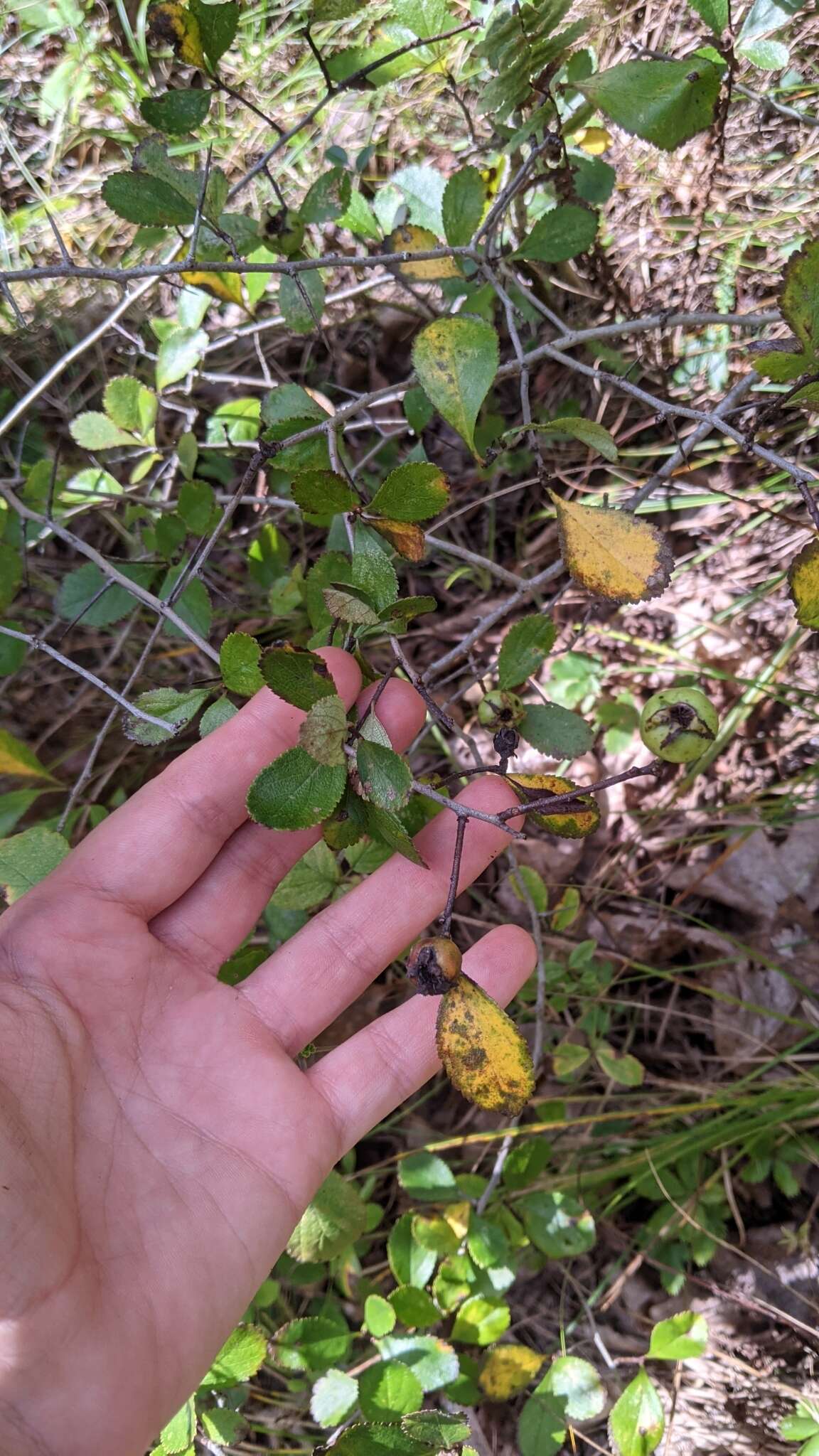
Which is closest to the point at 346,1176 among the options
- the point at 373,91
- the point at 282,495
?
the point at 282,495

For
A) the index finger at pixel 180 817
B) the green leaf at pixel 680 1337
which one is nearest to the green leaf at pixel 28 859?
the index finger at pixel 180 817

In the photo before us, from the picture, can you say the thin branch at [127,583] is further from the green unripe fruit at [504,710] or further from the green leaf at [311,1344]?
the green leaf at [311,1344]

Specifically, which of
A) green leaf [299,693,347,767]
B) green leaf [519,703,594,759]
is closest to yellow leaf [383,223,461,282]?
green leaf [519,703,594,759]

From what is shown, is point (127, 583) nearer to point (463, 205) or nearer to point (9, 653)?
point (9, 653)

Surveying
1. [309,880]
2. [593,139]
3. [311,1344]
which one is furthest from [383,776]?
[593,139]

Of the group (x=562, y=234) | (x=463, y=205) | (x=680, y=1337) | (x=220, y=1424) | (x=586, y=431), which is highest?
(x=463, y=205)

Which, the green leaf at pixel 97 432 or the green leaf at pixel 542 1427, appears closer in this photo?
the green leaf at pixel 542 1427

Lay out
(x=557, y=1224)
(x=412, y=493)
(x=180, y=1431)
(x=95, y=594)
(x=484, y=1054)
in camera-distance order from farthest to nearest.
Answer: (x=95, y=594) < (x=557, y=1224) < (x=180, y=1431) < (x=412, y=493) < (x=484, y=1054)
